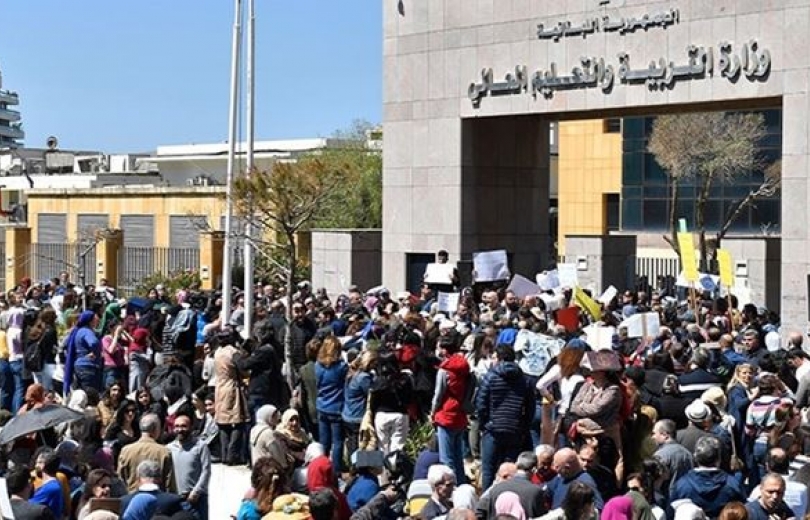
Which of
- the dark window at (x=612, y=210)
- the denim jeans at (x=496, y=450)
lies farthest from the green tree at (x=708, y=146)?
the denim jeans at (x=496, y=450)

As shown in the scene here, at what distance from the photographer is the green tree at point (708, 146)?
50.4 meters

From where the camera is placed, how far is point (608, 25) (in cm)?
2731

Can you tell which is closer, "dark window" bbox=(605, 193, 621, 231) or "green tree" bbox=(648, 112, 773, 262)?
"green tree" bbox=(648, 112, 773, 262)

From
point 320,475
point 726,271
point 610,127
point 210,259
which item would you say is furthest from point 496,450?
point 610,127

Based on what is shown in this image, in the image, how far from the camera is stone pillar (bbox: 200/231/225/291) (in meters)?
42.4

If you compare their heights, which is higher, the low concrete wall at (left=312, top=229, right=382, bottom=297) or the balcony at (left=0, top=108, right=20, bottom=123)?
the balcony at (left=0, top=108, right=20, bottom=123)

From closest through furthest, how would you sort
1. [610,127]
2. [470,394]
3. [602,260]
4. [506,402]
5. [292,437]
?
[292,437], [506,402], [470,394], [602,260], [610,127]

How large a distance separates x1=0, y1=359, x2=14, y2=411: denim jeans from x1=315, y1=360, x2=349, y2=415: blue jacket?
5.90 meters

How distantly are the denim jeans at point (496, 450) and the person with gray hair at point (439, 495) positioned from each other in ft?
13.9

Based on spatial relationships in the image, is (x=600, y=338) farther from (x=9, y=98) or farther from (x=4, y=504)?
(x=9, y=98)

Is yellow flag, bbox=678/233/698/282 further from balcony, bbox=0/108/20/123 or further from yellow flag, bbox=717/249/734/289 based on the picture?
balcony, bbox=0/108/20/123

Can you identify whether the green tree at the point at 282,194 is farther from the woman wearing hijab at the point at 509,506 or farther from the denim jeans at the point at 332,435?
the woman wearing hijab at the point at 509,506

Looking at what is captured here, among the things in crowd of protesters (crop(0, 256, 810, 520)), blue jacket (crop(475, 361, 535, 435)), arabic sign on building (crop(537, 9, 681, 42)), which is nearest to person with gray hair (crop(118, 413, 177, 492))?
crowd of protesters (crop(0, 256, 810, 520))

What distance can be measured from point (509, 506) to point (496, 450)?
Answer: 4.48 metres
